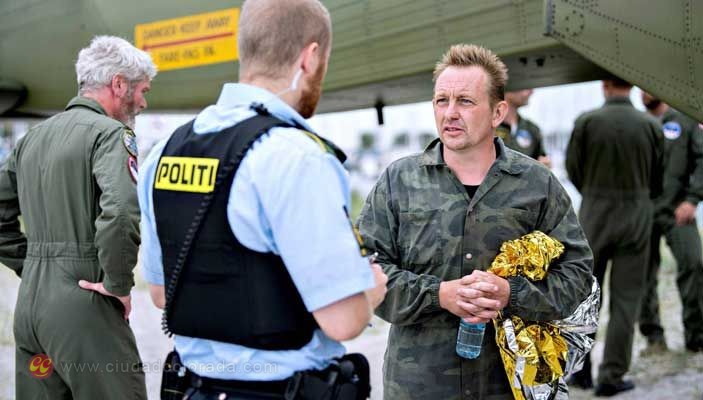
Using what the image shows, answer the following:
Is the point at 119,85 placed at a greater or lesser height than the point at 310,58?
lesser

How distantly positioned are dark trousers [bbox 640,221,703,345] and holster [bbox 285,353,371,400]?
5145 mm

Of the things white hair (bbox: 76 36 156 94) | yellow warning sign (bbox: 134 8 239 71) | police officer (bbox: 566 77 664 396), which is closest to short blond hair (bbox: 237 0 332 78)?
white hair (bbox: 76 36 156 94)

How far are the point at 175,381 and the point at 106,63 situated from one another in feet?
5.70

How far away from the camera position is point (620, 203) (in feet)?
17.2

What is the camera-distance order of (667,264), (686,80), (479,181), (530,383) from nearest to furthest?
(530,383) < (479,181) < (686,80) < (667,264)

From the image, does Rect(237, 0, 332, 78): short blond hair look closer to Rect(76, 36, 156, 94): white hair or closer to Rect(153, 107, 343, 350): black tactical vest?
Rect(153, 107, 343, 350): black tactical vest

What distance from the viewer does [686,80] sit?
11.1 feet

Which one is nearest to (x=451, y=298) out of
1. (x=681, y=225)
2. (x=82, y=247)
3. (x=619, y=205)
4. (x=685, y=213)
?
(x=82, y=247)

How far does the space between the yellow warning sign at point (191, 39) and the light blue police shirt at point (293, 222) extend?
3.77m

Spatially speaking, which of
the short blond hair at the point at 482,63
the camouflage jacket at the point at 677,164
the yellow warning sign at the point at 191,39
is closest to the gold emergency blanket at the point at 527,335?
the short blond hair at the point at 482,63

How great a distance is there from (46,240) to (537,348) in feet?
6.32

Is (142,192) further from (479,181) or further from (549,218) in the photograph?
(549,218)

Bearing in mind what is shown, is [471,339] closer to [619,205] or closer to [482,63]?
[482,63]

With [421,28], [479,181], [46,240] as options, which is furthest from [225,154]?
[421,28]
